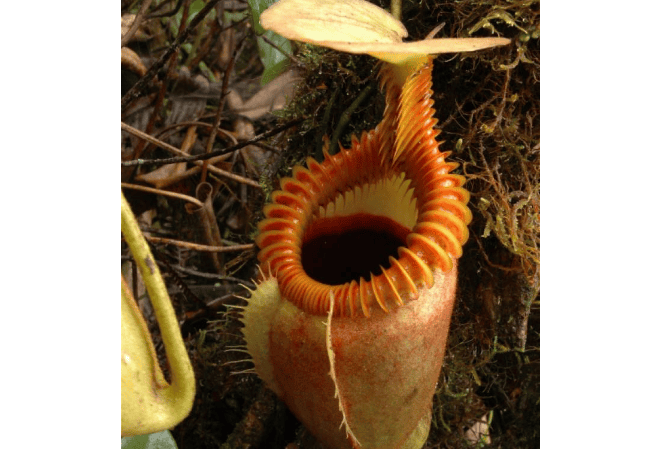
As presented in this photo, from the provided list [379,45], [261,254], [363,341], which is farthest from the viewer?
[261,254]

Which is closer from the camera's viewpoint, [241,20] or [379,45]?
[379,45]

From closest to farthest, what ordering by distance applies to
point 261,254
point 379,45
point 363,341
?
point 379,45, point 363,341, point 261,254

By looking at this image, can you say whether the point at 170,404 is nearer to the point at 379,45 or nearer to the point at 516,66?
the point at 379,45

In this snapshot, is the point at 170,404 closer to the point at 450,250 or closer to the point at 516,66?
the point at 450,250

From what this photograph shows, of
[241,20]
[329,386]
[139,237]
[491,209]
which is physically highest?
[241,20]

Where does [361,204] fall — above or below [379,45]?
below

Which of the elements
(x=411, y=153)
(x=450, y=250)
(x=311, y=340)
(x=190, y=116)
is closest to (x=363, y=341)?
(x=311, y=340)
